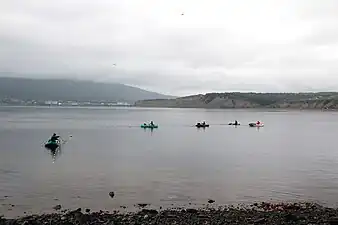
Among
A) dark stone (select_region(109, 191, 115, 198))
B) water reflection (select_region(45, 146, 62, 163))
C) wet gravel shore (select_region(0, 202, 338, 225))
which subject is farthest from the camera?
water reflection (select_region(45, 146, 62, 163))

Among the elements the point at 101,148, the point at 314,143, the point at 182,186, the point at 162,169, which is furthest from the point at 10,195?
the point at 314,143

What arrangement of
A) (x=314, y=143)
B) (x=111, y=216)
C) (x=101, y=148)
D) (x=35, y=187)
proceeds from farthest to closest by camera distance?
(x=314, y=143)
(x=101, y=148)
(x=35, y=187)
(x=111, y=216)

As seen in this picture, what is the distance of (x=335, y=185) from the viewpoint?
33.2 meters

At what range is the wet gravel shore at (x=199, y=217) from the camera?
69.8 feet

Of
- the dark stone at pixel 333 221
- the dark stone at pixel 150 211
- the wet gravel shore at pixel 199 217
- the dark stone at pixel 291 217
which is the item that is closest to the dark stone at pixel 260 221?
the wet gravel shore at pixel 199 217

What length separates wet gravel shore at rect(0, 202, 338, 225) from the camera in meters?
21.3

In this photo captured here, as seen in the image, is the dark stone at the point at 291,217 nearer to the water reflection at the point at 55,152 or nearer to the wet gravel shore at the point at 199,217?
the wet gravel shore at the point at 199,217

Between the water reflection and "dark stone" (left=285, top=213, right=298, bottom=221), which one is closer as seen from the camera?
"dark stone" (left=285, top=213, right=298, bottom=221)

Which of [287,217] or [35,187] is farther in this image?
[35,187]

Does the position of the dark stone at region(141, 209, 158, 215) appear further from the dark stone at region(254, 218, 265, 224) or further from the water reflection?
the water reflection

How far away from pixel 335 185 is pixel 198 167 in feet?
41.5

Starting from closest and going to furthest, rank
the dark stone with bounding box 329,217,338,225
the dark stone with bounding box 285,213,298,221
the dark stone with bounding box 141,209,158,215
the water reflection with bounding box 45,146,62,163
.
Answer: the dark stone with bounding box 329,217,338,225 < the dark stone with bounding box 285,213,298,221 < the dark stone with bounding box 141,209,158,215 < the water reflection with bounding box 45,146,62,163

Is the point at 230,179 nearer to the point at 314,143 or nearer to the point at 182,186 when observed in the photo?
the point at 182,186

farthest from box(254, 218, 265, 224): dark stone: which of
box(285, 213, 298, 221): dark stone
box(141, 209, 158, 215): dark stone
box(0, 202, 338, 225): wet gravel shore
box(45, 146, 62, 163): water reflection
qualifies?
box(45, 146, 62, 163): water reflection
